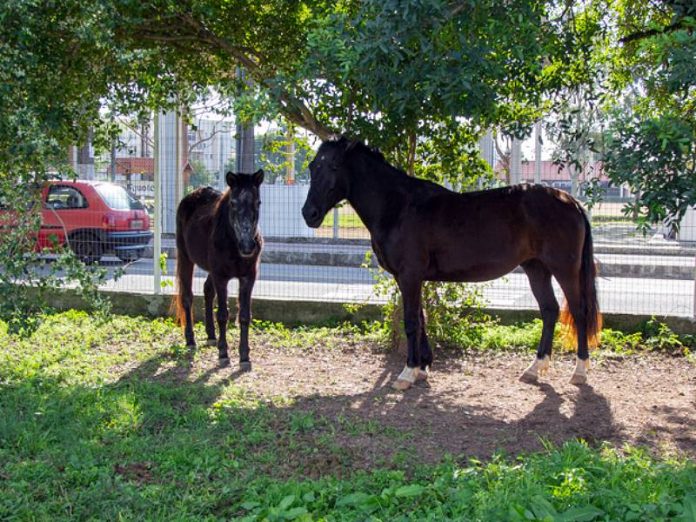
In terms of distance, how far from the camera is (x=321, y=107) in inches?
308

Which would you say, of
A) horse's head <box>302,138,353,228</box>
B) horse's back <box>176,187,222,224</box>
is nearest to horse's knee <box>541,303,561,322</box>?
horse's head <box>302,138,353,228</box>

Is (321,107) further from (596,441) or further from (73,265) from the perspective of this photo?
(596,441)

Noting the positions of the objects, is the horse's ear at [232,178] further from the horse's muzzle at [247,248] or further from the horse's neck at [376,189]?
the horse's neck at [376,189]

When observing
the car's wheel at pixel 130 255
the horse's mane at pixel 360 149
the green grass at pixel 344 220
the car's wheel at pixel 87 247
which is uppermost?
the horse's mane at pixel 360 149

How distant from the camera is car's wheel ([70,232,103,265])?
11164 mm

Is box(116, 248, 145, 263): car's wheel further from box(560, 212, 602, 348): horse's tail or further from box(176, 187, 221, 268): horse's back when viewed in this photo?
box(560, 212, 602, 348): horse's tail

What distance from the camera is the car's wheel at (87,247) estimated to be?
11.2 meters

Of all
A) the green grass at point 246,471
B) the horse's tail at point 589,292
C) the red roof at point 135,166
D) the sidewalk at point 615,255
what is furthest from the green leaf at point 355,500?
the red roof at point 135,166

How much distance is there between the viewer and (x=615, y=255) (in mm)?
12109

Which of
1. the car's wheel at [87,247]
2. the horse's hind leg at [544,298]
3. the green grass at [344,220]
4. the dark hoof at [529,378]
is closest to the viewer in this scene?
the dark hoof at [529,378]

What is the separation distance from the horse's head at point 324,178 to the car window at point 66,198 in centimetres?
734

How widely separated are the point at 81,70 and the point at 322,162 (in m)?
2.59

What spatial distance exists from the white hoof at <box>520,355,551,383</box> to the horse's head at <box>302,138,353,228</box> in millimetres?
2454

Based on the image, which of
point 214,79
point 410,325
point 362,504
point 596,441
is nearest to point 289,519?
point 362,504
